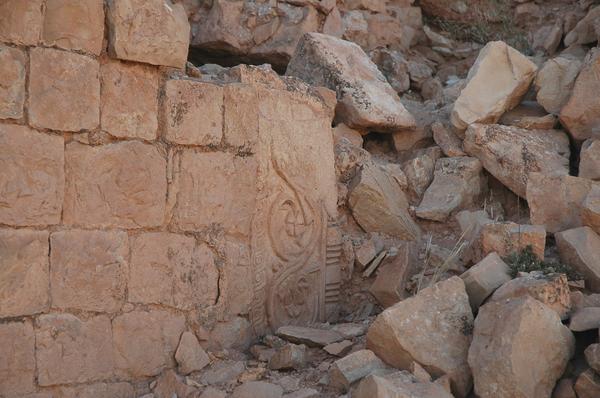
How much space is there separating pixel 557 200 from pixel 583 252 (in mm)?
578

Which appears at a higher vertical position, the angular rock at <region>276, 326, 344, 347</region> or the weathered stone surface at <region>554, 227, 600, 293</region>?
the weathered stone surface at <region>554, 227, 600, 293</region>

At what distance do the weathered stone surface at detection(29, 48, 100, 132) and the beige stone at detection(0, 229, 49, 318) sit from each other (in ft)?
1.90

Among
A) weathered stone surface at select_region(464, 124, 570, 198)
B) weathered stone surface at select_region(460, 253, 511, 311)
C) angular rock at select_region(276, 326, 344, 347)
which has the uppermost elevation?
weathered stone surface at select_region(464, 124, 570, 198)

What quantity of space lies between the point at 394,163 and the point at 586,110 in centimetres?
147

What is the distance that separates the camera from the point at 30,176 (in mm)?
3918

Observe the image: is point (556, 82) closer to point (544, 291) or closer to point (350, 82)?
point (350, 82)

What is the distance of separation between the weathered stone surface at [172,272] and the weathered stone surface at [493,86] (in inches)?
97.1

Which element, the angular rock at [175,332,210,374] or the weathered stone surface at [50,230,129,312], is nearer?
the weathered stone surface at [50,230,129,312]

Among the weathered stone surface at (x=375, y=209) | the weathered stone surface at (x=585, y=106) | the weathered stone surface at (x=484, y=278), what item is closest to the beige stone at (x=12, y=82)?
the weathered stone surface at (x=375, y=209)

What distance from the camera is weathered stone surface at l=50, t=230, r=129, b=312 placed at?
13.2 ft

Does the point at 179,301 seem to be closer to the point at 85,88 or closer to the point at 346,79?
the point at 85,88

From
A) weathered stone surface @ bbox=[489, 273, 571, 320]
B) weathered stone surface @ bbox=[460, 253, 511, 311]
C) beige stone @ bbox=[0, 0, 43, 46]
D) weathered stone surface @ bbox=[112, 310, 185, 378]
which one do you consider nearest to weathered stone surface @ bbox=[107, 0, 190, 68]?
beige stone @ bbox=[0, 0, 43, 46]

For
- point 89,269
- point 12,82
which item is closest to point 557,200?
point 89,269

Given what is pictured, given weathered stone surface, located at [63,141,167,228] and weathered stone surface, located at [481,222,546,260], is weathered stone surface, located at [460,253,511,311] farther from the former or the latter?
weathered stone surface, located at [63,141,167,228]
